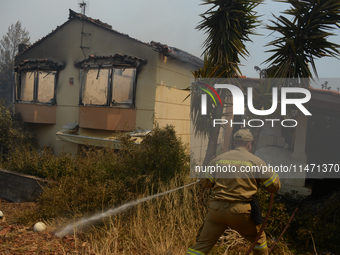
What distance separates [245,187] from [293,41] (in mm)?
4124

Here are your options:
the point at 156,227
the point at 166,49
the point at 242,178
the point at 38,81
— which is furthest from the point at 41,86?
the point at 242,178

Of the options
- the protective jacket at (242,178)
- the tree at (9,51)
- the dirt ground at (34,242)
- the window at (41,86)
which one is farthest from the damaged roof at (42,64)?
the tree at (9,51)

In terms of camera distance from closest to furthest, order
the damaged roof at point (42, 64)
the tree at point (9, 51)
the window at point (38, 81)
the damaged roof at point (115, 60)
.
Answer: the damaged roof at point (115, 60) < the damaged roof at point (42, 64) < the window at point (38, 81) < the tree at point (9, 51)

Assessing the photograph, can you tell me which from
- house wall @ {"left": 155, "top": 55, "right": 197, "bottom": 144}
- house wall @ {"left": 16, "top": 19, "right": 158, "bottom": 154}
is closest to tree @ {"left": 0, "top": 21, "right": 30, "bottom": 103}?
Result: house wall @ {"left": 16, "top": 19, "right": 158, "bottom": 154}

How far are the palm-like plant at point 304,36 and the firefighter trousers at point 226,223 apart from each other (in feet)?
12.5

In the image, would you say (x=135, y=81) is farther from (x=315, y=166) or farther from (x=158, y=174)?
(x=315, y=166)

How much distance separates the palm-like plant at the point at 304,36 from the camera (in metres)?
5.82

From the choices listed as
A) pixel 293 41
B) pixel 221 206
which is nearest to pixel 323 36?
pixel 293 41

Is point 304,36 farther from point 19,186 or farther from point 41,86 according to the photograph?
point 41,86

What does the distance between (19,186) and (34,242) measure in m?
4.45

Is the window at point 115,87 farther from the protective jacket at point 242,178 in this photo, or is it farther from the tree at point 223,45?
the protective jacket at point 242,178

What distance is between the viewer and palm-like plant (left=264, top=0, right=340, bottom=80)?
19.1 feet

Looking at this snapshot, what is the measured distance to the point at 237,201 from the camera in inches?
135

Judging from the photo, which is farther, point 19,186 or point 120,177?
point 19,186
